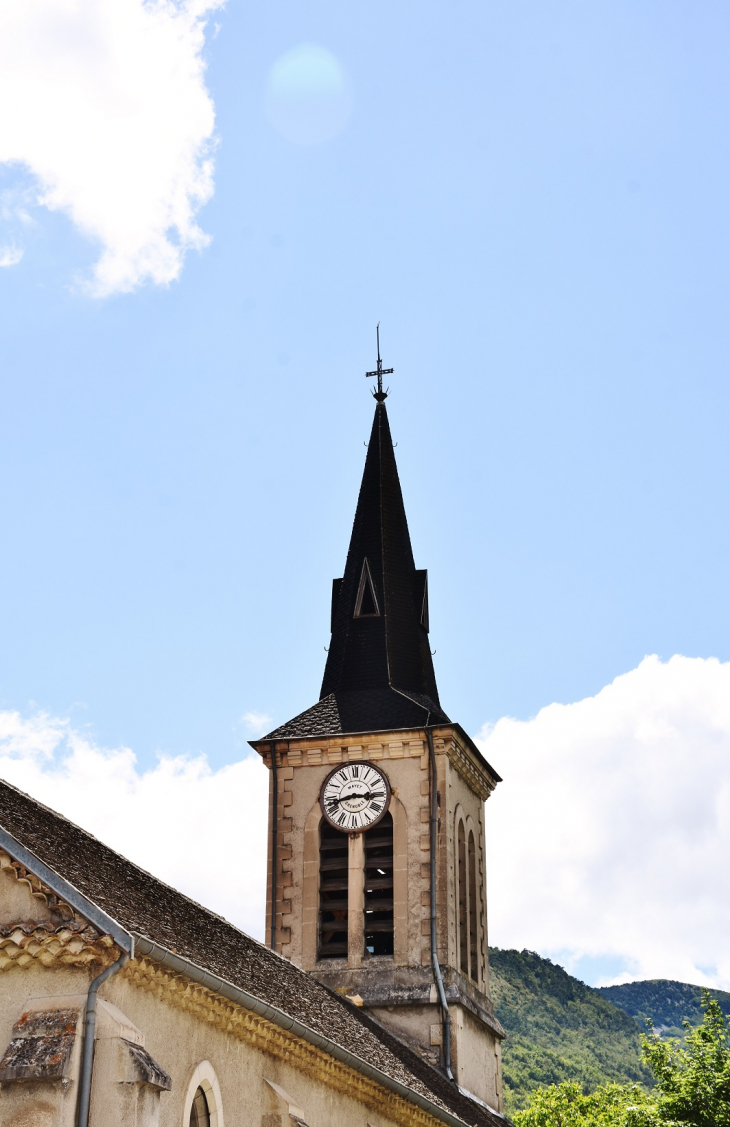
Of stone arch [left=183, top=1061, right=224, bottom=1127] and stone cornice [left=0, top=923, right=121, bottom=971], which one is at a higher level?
stone cornice [left=0, top=923, right=121, bottom=971]

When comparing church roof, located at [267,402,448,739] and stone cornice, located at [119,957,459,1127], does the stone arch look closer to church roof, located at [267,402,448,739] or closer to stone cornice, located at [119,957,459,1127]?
stone cornice, located at [119,957,459,1127]

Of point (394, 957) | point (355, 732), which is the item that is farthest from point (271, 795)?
point (394, 957)

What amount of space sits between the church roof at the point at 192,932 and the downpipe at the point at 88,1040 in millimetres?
394

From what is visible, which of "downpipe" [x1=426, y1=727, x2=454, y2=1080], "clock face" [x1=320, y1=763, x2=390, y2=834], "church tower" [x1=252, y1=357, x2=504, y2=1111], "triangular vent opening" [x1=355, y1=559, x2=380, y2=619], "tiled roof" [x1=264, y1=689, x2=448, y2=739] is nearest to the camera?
"downpipe" [x1=426, y1=727, x2=454, y2=1080]

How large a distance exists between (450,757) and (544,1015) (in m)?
66.5

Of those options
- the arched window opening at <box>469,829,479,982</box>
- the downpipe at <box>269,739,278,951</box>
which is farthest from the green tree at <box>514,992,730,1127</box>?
the downpipe at <box>269,739,278,951</box>

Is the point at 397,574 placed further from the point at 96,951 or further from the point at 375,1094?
the point at 96,951

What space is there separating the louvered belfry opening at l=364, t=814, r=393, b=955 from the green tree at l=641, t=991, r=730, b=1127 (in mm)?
6185

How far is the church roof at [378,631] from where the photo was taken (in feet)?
90.6

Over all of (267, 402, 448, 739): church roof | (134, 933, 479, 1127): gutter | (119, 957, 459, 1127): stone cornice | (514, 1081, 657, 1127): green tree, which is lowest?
(119, 957, 459, 1127): stone cornice

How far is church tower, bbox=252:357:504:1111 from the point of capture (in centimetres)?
2509

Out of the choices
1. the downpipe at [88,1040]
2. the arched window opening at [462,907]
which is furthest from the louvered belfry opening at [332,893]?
the downpipe at [88,1040]

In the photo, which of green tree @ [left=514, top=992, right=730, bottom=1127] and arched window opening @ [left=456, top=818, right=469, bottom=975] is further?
arched window opening @ [left=456, top=818, right=469, bottom=975]

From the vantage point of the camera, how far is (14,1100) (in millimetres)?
10883
